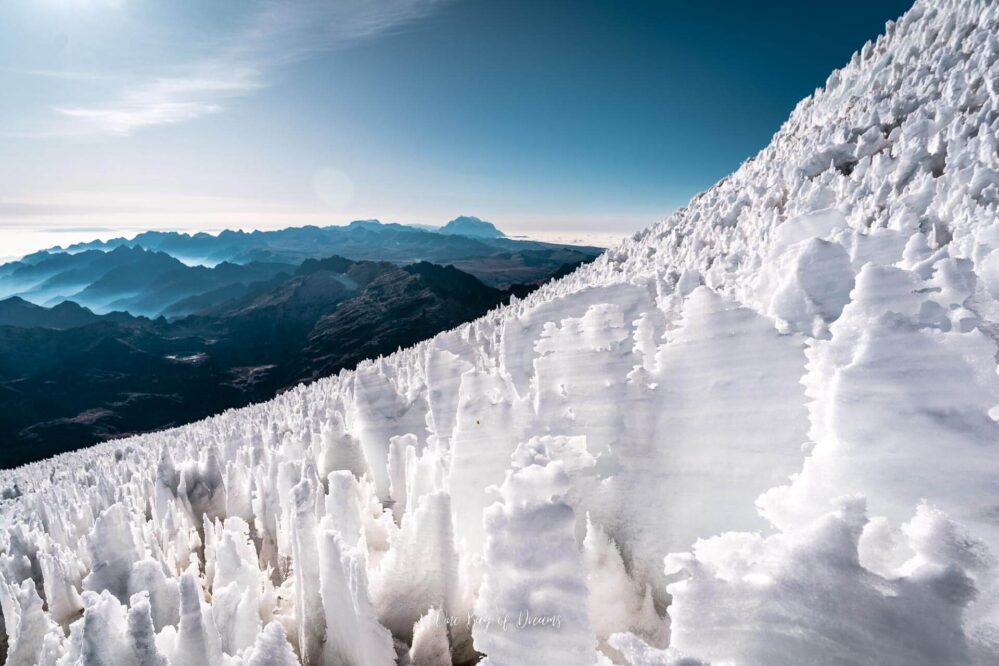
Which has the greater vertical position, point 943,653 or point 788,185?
point 788,185

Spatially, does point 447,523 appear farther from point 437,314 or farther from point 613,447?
point 437,314

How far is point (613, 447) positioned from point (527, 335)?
2899 mm

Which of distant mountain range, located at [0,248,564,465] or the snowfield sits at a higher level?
the snowfield

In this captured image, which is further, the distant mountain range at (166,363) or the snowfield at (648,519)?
the distant mountain range at (166,363)

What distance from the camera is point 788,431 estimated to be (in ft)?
9.62

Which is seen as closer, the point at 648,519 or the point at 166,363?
the point at 648,519

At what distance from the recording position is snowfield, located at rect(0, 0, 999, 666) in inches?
67.4

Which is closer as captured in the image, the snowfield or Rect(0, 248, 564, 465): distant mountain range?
the snowfield

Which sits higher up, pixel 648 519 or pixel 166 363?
pixel 648 519

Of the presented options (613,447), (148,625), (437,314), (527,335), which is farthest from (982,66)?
(437,314)

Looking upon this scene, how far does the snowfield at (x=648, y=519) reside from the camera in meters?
1.71

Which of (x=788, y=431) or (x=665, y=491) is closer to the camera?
(x=788, y=431)

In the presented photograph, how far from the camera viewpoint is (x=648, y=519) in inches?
127

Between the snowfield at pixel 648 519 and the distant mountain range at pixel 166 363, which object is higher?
the snowfield at pixel 648 519
